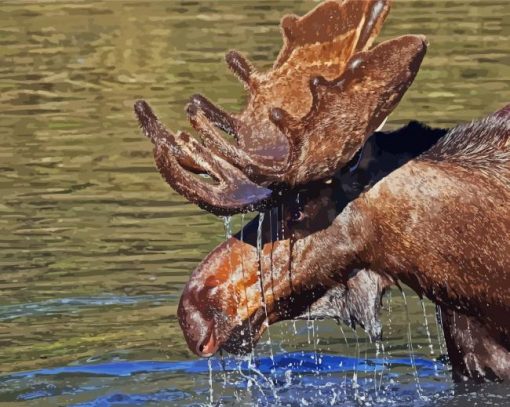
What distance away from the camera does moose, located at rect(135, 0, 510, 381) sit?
6.02 meters

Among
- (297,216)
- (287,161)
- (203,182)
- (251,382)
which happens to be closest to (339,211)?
(297,216)

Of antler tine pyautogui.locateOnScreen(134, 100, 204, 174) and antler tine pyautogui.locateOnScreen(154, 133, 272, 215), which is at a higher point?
antler tine pyautogui.locateOnScreen(134, 100, 204, 174)

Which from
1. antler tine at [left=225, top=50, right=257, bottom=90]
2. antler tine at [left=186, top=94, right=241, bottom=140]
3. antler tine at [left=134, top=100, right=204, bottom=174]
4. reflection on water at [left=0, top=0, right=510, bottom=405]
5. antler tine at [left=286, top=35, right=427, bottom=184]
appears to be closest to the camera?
antler tine at [left=286, top=35, right=427, bottom=184]

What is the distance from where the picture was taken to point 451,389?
7512mm

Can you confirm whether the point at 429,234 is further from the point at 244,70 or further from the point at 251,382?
the point at 251,382

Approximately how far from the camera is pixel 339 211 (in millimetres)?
6219

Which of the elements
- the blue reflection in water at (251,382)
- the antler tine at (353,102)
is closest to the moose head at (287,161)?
the antler tine at (353,102)

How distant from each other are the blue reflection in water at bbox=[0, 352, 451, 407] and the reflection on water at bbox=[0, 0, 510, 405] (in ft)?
0.11

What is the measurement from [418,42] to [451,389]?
229 cm

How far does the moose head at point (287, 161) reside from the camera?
19.0 feet

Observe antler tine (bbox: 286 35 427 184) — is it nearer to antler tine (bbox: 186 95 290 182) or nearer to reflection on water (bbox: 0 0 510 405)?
antler tine (bbox: 186 95 290 182)

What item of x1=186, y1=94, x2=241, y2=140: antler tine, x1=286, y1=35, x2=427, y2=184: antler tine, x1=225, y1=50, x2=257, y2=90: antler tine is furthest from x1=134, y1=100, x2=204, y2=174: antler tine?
x1=225, y1=50, x2=257, y2=90: antler tine

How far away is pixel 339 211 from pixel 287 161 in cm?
48

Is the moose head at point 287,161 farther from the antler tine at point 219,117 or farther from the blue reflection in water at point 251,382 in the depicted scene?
the blue reflection in water at point 251,382
